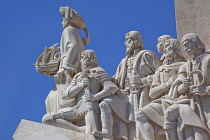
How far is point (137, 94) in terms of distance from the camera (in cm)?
1499

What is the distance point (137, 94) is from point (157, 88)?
47 cm

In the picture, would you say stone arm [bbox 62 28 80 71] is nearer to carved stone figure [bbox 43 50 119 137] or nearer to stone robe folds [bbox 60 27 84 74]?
stone robe folds [bbox 60 27 84 74]

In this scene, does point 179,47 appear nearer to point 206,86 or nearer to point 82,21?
point 206,86

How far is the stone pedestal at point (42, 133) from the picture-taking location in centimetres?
1475

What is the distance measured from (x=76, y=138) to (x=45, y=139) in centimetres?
64

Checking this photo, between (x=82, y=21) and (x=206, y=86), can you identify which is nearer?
(x=206, y=86)

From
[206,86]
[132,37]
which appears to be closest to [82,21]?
[132,37]

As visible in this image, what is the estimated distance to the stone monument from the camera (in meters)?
14.1

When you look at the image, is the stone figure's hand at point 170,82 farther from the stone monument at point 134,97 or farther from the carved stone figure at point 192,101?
the carved stone figure at point 192,101

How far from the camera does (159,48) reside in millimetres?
15367

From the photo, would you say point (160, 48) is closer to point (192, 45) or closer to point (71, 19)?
point (192, 45)

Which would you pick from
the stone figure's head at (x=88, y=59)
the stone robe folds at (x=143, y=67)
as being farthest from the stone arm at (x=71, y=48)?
the stone robe folds at (x=143, y=67)

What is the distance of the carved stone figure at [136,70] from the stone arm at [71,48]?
3.34 ft

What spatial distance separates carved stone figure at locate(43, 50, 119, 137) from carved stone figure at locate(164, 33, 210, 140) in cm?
144
